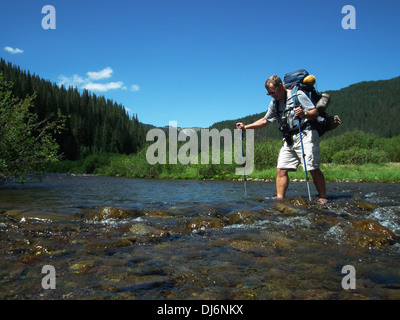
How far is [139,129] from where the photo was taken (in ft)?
474

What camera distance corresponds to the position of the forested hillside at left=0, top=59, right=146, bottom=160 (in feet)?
313

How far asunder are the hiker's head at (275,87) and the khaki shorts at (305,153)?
116 cm

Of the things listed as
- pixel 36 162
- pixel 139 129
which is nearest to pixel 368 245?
pixel 36 162

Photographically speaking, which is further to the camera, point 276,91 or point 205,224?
point 276,91

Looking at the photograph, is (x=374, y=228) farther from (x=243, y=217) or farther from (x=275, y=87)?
(x=275, y=87)

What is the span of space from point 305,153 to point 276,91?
70.0 inches

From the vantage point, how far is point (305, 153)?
7418 millimetres

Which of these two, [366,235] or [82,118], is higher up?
[82,118]

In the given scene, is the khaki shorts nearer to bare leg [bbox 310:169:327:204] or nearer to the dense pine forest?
bare leg [bbox 310:169:327:204]

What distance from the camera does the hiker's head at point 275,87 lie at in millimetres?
7457

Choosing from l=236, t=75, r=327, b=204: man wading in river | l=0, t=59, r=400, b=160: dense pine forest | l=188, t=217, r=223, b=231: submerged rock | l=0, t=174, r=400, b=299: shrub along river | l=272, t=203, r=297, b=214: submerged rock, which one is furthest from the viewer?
l=0, t=59, r=400, b=160: dense pine forest

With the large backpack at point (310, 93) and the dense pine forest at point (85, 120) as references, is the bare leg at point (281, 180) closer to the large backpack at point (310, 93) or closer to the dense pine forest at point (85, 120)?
the large backpack at point (310, 93)

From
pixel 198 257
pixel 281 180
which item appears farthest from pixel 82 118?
pixel 198 257

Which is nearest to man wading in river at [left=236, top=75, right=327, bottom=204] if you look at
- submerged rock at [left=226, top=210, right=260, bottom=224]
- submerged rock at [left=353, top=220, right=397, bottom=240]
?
submerged rock at [left=226, top=210, right=260, bottom=224]
